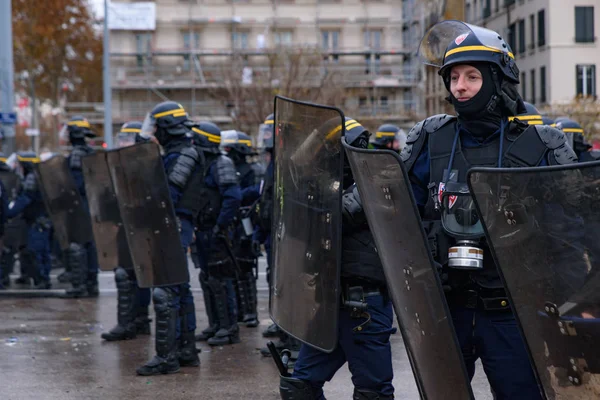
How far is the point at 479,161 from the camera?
3.80 metres

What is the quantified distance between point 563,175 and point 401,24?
164 ft

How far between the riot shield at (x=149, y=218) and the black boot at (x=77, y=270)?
4.44 m

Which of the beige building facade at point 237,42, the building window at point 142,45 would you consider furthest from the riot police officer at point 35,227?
the building window at point 142,45

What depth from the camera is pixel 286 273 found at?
4508 millimetres

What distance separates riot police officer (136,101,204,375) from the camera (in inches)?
285

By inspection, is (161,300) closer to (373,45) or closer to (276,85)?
(276,85)

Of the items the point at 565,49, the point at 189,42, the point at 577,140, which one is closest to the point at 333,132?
the point at 577,140

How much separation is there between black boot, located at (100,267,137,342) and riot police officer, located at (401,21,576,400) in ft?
17.4

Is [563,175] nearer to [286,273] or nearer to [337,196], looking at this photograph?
[337,196]

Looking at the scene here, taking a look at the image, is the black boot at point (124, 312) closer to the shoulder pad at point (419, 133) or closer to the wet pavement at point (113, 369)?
the wet pavement at point (113, 369)

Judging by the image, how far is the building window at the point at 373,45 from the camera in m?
51.7

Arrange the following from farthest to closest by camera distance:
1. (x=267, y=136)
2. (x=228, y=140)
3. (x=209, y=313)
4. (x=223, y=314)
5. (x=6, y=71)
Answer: (x=6, y=71), (x=228, y=140), (x=267, y=136), (x=209, y=313), (x=223, y=314)

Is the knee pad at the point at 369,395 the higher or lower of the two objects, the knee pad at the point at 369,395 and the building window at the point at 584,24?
the lower

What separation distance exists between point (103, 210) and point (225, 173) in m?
1.53
